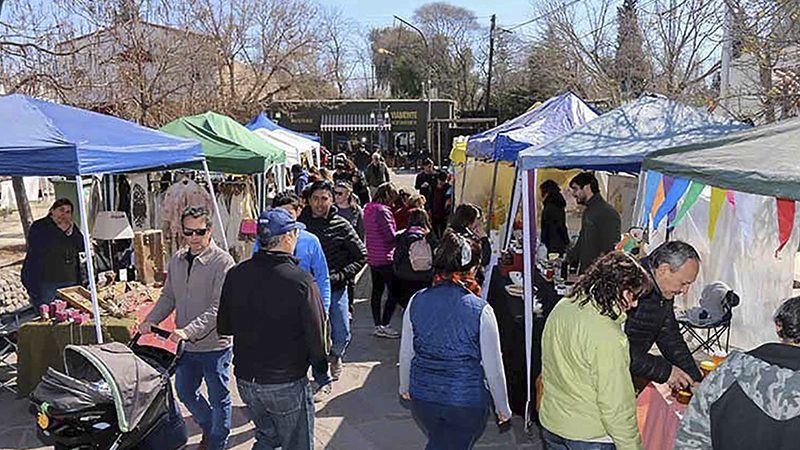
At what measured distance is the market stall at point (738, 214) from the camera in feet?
9.75

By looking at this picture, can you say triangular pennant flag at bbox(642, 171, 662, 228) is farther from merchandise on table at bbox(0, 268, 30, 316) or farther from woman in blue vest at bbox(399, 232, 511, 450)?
merchandise on table at bbox(0, 268, 30, 316)

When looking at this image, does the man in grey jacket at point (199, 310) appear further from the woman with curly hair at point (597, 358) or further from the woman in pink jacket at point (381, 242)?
the woman in pink jacket at point (381, 242)

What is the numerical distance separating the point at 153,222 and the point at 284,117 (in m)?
26.9

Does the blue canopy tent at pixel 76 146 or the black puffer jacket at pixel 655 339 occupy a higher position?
the blue canopy tent at pixel 76 146

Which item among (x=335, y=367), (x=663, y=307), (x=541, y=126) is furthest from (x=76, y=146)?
(x=541, y=126)

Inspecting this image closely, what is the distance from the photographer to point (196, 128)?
929 cm

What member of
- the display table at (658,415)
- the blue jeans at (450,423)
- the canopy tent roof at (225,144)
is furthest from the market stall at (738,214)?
the canopy tent roof at (225,144)

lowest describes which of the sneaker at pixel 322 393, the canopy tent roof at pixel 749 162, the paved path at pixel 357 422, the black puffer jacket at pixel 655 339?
the paved path at pixel 357 422

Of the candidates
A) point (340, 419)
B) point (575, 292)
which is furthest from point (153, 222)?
point (575, 292)

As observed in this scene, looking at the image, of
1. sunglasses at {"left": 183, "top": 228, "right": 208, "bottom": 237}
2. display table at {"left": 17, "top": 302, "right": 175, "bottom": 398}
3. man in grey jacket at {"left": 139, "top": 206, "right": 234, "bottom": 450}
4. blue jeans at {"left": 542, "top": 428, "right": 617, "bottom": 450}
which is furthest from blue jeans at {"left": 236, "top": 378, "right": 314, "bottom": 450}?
display table at {"left": 17, "top": 302, "right": 175, "bottom": 398}

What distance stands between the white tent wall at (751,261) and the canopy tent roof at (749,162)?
3.14 metres

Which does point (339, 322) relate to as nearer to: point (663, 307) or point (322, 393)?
point (322, 393)

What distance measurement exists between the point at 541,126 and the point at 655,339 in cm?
468

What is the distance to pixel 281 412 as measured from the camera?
132 inches
